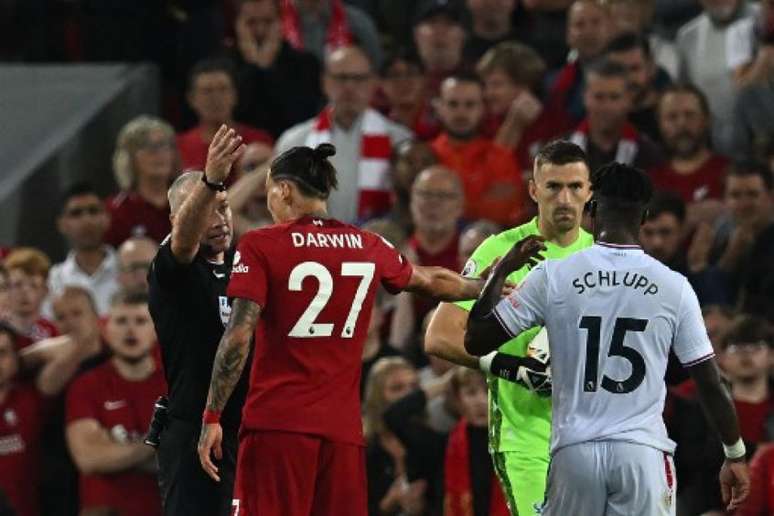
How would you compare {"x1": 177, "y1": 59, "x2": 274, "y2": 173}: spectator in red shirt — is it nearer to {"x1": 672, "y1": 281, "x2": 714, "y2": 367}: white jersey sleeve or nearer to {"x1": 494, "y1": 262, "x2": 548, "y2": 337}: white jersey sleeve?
{"x1": 494, "y1": 262, "x2": 548, "y2": 337}: white jersey sleeve

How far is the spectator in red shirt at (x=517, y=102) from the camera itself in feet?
47.8

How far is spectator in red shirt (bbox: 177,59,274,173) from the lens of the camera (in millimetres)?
14883

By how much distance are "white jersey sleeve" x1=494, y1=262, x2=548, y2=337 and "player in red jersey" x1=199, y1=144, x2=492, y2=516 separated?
0.71m

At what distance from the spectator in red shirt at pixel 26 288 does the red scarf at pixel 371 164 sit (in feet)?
6.45

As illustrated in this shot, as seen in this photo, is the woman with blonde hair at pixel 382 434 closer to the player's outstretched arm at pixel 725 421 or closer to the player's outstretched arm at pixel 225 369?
the player's outstretched arm at pixel 225 369

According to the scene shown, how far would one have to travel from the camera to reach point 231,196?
45.5 feet

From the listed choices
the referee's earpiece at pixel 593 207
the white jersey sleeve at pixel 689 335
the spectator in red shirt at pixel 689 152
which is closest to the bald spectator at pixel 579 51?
the spectator in red shirt at pixel 689 152

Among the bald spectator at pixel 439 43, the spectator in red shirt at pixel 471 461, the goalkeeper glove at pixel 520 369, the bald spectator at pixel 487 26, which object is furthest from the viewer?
the bald spectator at pixel 487 26

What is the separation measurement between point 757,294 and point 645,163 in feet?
4.56

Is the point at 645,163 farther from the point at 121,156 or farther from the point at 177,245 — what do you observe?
the point at 177,245

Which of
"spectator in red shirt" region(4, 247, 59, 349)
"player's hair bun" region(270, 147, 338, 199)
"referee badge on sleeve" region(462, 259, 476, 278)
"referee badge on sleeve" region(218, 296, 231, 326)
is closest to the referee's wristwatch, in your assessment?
"player's hair bun" region(270, 147, 338, 199)

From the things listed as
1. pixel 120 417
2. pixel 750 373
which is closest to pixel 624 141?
pixel 750 373

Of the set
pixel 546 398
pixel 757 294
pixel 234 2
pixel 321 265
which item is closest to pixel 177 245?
pixel 321 265

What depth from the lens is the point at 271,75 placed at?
610 inches
